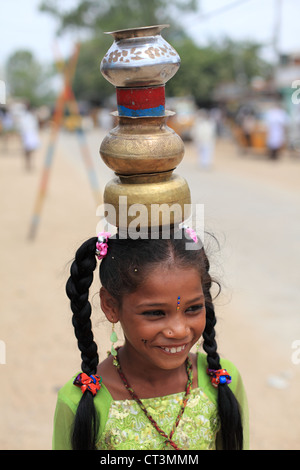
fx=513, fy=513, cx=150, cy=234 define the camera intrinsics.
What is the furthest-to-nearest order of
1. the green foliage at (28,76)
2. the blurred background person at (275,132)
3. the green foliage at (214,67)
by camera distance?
the green foliage at (28,76) → the green foliage at (214,67) → the blurred background person at (275,132)

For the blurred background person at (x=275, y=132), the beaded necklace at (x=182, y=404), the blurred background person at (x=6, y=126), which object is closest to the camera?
the beaded necklace at (x=182, y=404)

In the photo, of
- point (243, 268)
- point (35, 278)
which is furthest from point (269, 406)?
point (35, 278)

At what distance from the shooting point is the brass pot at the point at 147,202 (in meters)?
1.40

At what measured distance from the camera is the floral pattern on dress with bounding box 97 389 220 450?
5.04ft

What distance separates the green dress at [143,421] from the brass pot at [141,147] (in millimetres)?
710

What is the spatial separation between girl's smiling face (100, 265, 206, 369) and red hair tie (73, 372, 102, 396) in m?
0.19

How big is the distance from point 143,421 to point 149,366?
0.16 m

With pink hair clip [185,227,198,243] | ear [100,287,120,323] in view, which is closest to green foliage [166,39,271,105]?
pink hair clip [185,227,198,243]

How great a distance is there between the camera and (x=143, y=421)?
156cm

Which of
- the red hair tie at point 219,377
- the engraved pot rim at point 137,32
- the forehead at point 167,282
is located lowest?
the red hair tie at point 219,377

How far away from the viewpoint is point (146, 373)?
1.61 metres

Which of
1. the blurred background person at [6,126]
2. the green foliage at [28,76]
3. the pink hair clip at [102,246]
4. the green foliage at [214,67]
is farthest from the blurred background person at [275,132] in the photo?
the green foliage at [28,76]

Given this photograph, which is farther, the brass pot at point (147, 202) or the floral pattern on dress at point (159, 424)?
the floral pattern on dress at point (159, 424)

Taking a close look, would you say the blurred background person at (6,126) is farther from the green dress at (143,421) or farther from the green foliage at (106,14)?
the green dress at (143,421)
